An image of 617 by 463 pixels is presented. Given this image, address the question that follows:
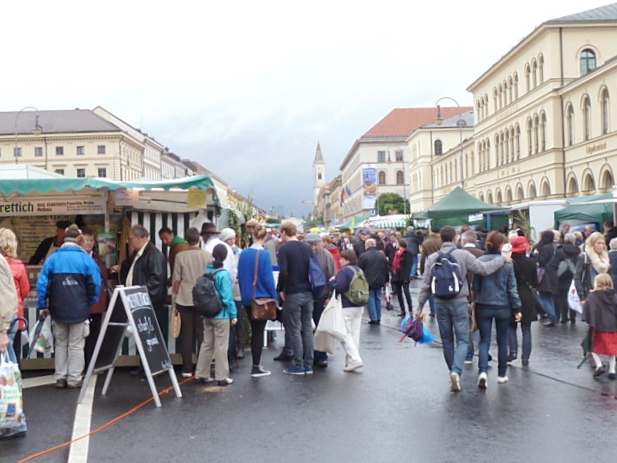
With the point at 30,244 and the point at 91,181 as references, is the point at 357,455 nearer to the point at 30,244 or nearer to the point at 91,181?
the point at 91,181

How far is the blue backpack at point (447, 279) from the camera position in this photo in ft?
28.0

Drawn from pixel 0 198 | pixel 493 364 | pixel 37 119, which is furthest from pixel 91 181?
pixel 37 119

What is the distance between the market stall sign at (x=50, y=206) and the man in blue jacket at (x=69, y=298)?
254 centimetres

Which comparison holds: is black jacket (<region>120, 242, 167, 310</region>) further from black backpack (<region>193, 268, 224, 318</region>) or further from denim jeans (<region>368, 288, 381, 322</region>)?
denim jeans (<region>368, 288, 381, 322</region>)

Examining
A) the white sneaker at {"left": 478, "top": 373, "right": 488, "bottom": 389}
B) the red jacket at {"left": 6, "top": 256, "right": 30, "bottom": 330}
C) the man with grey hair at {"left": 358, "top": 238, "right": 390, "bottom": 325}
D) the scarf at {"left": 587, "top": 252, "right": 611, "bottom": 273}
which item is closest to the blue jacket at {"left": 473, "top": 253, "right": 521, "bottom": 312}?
the white sneaker at {"left": 478, "top": 373, "right": 488, "bottom": 389}

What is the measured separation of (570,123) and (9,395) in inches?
1828

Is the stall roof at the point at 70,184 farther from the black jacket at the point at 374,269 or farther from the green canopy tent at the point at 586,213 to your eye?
the green canopy tent at the point at 586,213

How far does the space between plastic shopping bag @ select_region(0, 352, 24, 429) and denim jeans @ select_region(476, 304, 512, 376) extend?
511cm

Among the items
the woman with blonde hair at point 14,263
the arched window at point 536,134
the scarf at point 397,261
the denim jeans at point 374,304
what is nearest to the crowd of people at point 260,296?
the woman with blonde hair at point 14,263

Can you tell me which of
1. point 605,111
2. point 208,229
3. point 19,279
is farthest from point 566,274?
point 605,111

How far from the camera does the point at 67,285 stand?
28.9 feet

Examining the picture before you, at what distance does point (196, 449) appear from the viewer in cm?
648

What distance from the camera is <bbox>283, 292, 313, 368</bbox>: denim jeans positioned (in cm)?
974

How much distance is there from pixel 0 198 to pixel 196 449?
22.1 ft
